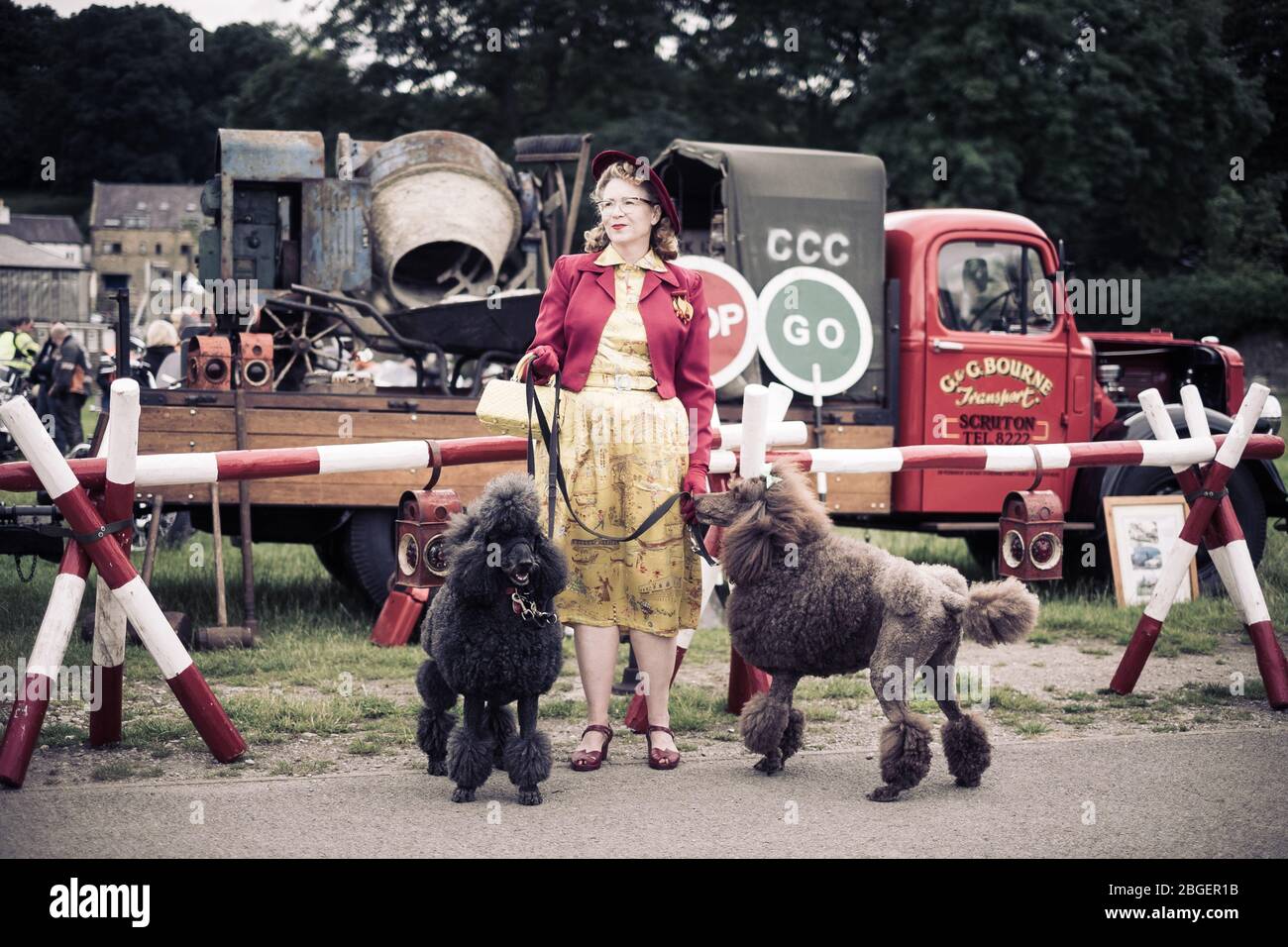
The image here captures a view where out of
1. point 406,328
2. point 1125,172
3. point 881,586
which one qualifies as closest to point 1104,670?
point 881,586

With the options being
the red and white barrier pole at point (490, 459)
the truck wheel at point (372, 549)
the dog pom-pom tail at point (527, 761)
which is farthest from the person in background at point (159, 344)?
the dog pom-pom tail at point (527, 761)

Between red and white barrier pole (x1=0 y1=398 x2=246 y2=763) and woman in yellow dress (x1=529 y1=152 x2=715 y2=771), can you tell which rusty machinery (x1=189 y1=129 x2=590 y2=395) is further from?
woman in yellow dress (x1=529 y1=152 x2=715 y2=771)

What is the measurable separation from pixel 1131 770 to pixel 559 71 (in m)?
27.5

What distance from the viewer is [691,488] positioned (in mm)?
5246

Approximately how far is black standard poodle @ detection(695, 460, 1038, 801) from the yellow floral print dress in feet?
0.70

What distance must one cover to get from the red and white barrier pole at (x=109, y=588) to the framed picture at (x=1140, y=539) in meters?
6.20

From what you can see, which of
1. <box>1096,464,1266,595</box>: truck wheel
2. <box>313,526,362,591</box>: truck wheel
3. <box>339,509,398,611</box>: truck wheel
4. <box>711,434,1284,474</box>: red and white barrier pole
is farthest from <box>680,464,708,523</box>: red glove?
<box>1096,464,1266,595</box>: truck wheel

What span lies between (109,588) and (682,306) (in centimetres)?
223

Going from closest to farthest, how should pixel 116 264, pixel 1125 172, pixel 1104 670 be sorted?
1. pixel 1104 670
2. pixel 1125 172
3. pixel 116 264

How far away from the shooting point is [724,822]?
4.66m

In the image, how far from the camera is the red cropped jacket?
516 centimetres

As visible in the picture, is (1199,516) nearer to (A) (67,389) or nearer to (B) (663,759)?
(B) (663,759)

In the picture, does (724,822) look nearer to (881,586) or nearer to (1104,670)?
(881,586)

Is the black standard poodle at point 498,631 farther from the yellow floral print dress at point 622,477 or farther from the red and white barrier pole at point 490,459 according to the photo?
the red and white barrier pole at point 490,459
